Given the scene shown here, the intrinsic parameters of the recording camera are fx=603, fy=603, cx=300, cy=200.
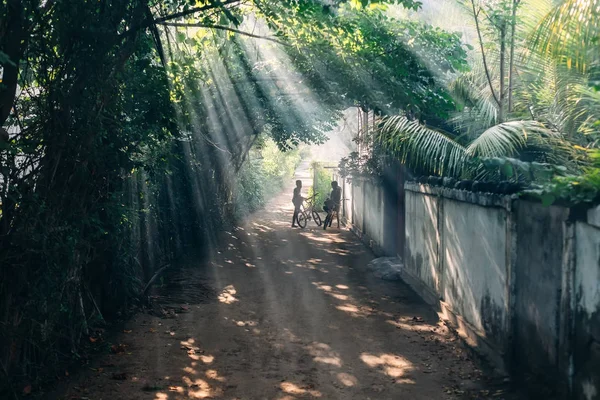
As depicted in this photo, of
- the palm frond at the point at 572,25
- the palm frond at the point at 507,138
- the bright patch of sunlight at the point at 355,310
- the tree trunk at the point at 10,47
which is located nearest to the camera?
the tree trunk at the point at 10,47

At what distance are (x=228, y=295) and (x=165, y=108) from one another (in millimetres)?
3972

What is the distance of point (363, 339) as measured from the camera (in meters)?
7.82

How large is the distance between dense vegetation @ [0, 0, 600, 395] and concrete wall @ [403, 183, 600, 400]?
1.95 ft

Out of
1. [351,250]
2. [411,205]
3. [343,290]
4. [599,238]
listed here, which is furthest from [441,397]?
[351,250]

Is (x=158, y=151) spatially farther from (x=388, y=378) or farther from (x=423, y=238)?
(x=388, y=378)

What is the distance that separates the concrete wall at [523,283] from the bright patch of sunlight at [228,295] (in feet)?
10.8

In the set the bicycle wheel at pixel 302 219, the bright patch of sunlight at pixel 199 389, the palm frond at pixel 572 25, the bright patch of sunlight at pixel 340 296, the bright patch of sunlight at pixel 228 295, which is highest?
the palm frond at pixel 572 25

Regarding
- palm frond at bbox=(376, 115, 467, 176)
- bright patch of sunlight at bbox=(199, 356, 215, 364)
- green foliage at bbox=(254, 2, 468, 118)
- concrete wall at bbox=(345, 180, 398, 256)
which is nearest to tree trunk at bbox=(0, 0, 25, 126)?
bright patch of sunlight at bbox=(199, 356, 215, 364)

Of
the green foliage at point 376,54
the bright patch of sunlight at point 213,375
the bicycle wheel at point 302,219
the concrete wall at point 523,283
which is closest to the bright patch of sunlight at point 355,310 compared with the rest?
the concrete wall at point 523,283

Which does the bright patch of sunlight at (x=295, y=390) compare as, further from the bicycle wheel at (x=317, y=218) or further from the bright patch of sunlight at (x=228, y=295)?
the bicycle wheel at (x=317, y=218)

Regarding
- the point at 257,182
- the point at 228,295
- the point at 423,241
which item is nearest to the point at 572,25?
the point at 423,241

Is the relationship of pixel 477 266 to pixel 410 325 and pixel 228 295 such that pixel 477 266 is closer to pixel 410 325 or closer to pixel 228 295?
pixel 410 325

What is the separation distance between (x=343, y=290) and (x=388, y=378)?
4.74 m

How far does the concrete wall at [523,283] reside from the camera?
4547mm
